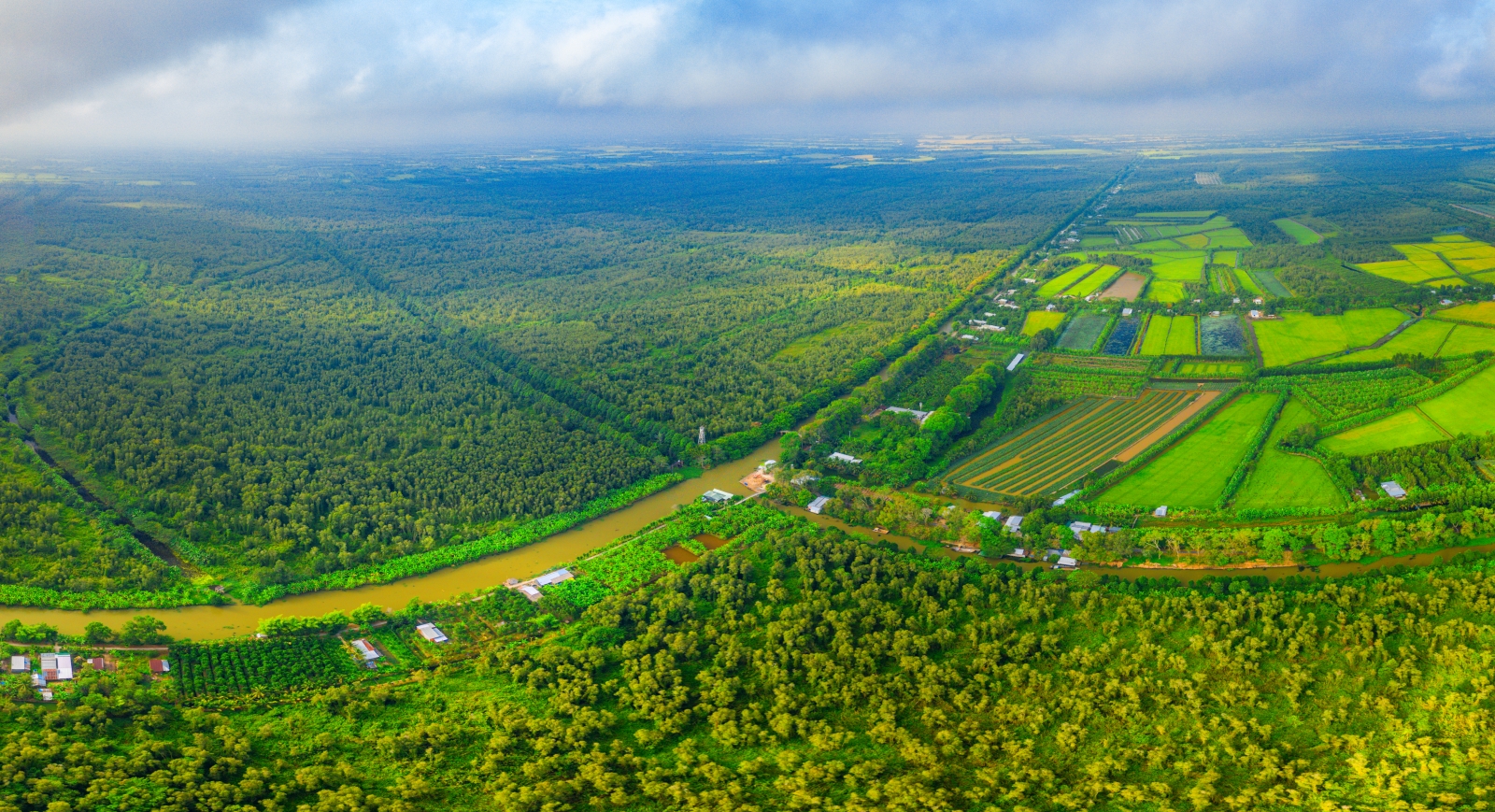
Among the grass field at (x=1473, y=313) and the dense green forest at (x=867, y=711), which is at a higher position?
the grass field at (x=1473, y=313)

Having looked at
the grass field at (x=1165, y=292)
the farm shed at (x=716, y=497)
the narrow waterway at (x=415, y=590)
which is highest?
the grass field at (x=1165, y=292)

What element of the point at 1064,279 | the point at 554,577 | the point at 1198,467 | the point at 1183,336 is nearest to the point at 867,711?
the point at 554,577

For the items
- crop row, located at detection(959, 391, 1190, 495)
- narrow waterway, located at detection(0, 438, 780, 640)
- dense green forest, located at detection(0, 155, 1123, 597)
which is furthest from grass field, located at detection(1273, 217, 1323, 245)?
narrow waterway, located at detection(0, 438, 780, 640)

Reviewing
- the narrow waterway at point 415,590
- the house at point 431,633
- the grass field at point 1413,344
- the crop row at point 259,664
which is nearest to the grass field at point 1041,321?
the grass field at point 1413,344

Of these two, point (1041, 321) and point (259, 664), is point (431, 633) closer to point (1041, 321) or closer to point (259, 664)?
point (259, 664)

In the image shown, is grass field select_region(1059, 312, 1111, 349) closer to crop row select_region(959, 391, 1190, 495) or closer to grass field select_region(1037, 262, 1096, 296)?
grass field select_region(1037, 262, 1096, 296)

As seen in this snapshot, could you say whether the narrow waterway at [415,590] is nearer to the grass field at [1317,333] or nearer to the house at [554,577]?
the house at [554,577]
